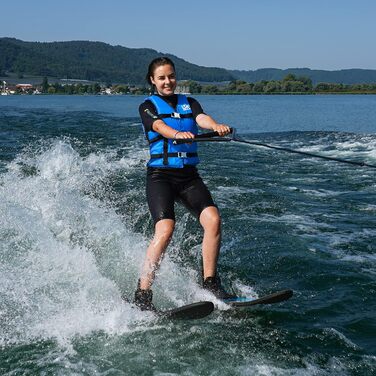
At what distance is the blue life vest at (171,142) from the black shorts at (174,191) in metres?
0.09

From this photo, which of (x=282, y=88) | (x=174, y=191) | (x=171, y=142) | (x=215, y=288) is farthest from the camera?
(x=282, y=88)

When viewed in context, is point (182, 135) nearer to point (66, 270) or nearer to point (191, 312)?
point (191, 312)

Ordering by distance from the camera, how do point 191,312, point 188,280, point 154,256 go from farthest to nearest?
point 188,280 < point 154,256 < point 191,312

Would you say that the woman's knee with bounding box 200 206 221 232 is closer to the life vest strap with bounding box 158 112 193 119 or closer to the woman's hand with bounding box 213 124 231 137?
the woman's hand with bounding box 213 124 231 137

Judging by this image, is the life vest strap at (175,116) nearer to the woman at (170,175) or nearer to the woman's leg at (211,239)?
the woman at (170,175)

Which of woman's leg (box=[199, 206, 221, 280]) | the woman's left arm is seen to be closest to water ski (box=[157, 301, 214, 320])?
woman's leg (box=[199, 206, 221, 280])

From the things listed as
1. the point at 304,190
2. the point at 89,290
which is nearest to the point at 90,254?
the point at 89,290

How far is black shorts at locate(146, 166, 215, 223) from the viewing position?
517cm

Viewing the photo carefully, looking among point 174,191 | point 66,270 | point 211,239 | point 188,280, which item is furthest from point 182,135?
point 66,270

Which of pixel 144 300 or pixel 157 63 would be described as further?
pixel 157 63

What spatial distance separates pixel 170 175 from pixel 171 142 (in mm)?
323

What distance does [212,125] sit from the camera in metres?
5.14

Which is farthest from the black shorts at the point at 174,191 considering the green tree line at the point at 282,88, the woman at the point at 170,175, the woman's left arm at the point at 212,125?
the green tree line at the point at 282,88

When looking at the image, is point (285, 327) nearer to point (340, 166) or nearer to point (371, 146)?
point (340, 166)
